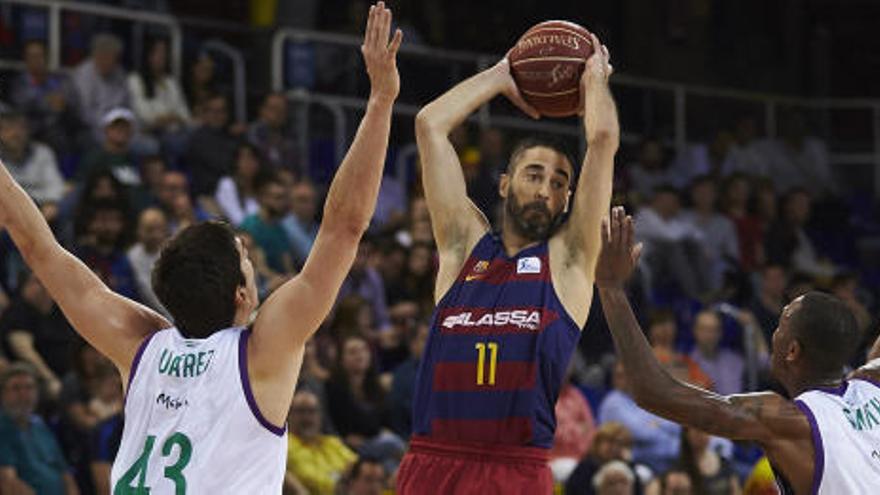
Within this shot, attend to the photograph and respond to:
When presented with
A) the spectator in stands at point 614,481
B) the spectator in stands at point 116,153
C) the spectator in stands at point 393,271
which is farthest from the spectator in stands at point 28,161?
the spectator in stands at point 614,481

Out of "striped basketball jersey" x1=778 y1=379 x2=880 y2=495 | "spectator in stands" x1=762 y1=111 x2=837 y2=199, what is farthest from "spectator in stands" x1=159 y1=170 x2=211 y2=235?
"spectator in stands" x1=762 y1=111 x2=837 y2=199

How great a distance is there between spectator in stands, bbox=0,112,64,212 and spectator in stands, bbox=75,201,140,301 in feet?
1.55

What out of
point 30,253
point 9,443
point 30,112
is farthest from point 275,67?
point 30,253

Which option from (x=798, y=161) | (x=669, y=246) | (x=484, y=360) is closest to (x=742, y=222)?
(x=669, y=246)

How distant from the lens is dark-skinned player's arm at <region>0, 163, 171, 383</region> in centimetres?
602

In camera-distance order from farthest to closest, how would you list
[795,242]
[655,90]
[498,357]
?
[655,90], [795,242], [498,357]

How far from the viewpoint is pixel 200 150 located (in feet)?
50.9

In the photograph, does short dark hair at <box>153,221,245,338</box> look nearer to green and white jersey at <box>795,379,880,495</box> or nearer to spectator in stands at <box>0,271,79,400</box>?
green and white jersey at <box>795,379,880,495</box>

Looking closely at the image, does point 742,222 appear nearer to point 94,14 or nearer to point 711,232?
point 711,232

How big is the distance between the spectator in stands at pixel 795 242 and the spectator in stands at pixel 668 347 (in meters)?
4.17

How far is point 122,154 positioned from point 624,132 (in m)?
7.64

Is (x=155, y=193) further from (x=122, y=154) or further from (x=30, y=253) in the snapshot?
(x=30, y=253)

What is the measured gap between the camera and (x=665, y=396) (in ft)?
20.7

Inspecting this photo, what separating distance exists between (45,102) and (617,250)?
9.71 metres
